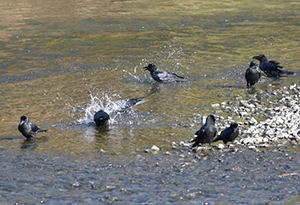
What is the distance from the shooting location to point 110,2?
37.7 m

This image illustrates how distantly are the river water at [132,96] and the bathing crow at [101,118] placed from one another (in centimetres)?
19

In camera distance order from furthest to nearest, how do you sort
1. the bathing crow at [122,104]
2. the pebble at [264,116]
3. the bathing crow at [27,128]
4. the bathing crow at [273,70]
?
the bathing crow at [273,70] → the bathing crow at [122,104] → the bathing crow at [27,128] → the pebble at [264,116]

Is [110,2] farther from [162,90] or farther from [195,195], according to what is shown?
[195,195]

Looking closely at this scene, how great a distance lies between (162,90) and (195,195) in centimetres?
794

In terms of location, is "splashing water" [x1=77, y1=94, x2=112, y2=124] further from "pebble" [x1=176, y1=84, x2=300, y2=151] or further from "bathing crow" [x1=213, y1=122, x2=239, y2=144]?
"bathing crow" [x1=213, y1=122, x2=239, y2=144]

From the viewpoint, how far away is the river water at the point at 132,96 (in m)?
8.84

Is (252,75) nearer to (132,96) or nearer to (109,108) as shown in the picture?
(132,96)

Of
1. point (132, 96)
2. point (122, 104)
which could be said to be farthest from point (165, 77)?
point (122, 104)

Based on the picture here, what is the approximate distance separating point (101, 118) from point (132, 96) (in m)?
3.17

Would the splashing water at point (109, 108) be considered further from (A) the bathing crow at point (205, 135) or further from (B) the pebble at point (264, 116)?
(A) the bathing crow at point (205, 135)

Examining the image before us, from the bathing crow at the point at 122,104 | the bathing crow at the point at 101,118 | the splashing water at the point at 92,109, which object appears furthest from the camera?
the bathing crow at the point at 122,104

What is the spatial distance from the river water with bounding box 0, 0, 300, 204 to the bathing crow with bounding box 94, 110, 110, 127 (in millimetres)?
187

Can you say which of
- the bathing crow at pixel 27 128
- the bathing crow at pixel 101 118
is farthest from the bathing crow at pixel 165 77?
the bathing crow at pixel 27 128

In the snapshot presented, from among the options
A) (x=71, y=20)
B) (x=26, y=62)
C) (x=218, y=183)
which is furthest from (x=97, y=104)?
→ (x=71, y=20)
